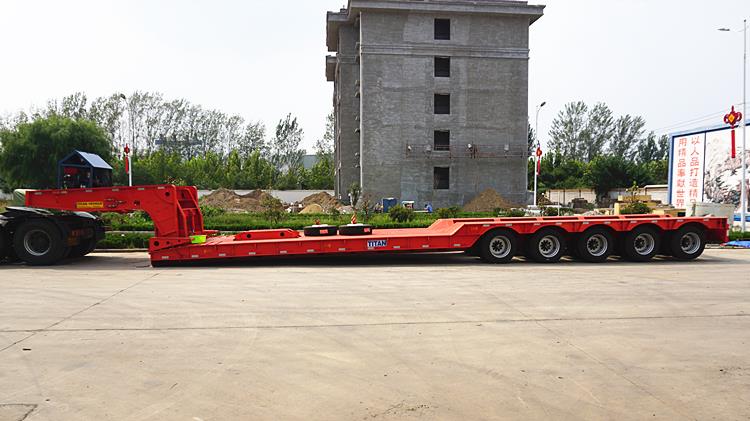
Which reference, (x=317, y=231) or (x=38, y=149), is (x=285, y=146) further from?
(x=317, y=231)

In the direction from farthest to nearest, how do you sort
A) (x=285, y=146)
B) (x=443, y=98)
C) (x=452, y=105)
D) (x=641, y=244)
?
(x=285, y=146), (x=443, y=98), (x=452, y=105), (x=641, y=244)

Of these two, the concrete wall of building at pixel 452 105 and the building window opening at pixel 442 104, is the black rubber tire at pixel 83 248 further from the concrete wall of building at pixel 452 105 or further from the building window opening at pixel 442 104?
the building window opening at pixel 442 104

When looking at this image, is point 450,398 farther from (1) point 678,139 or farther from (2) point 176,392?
(1) point 678,139

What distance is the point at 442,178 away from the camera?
45.1m

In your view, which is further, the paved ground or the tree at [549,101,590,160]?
the tree at [549,101,590,160]

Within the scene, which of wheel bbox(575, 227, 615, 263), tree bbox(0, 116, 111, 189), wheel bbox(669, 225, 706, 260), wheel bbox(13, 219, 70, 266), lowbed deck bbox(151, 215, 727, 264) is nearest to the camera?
lowbed deck bbox(151, 215, 727, 264)

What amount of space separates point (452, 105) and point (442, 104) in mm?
1001

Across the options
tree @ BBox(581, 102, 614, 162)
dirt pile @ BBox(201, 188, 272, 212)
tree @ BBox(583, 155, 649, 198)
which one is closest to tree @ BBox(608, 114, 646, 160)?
tree @ BBox(581, 102, 614, 162)

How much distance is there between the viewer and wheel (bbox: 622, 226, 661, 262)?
1401 centimetres

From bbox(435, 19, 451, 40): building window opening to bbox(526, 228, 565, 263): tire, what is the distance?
1309 inches

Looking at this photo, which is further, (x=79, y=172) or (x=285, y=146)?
(x=285, y=146)

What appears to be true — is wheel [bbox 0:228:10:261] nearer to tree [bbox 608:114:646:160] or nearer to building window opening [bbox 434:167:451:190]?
building window opening [bbox 434:167:451:190]

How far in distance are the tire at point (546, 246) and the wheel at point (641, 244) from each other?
1.66m

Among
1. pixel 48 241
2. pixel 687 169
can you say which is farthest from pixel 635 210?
pixel 48 241
